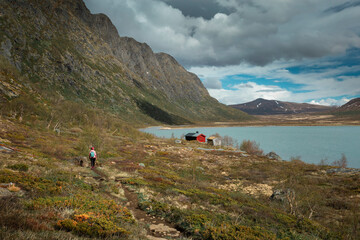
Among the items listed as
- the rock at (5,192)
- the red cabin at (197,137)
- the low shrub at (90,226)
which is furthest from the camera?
the red cabin at (197,137)

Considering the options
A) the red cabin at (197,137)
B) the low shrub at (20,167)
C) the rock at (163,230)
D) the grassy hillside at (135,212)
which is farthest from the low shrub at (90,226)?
the red cabin at (197,137)

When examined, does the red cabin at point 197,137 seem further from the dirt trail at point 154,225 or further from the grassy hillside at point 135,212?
the dirt trail at point 154,225

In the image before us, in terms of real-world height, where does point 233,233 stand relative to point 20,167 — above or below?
below

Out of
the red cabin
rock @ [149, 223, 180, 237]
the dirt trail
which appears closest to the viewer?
the dirt trail

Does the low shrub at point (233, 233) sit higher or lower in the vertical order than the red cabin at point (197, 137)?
higher

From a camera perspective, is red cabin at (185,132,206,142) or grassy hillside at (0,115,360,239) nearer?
grassy hillside at (0,115,360,239)

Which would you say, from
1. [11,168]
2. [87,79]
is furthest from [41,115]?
[87,79]

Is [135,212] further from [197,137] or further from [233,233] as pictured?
[197,137]

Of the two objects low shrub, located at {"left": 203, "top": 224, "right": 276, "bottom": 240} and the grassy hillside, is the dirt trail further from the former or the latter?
low shrub, located at {"left": 203, "top": 224, "right": 276, "bottom": 240}

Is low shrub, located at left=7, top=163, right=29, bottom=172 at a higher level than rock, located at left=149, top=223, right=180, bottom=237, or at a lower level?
higher

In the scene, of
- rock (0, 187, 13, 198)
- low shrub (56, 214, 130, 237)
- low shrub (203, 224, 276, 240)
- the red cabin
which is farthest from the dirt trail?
the red cabin

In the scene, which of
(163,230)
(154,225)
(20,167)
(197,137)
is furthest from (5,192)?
(197,137)

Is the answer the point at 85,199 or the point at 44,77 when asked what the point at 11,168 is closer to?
the point at 85,199

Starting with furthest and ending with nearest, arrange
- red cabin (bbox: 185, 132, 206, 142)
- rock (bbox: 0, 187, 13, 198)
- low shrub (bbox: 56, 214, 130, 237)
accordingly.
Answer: red cabin (bbox: 185, 132, 206, 142)
rock (bbox: 0, 187, 13, 198)
low shrub (bbox: 56, 214, 130, 237)
